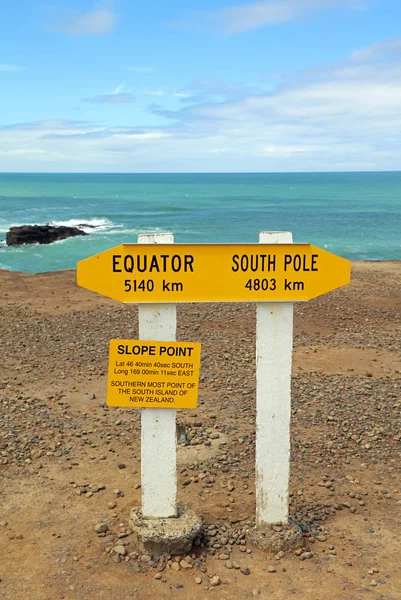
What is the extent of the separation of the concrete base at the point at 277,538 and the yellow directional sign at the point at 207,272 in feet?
6.30

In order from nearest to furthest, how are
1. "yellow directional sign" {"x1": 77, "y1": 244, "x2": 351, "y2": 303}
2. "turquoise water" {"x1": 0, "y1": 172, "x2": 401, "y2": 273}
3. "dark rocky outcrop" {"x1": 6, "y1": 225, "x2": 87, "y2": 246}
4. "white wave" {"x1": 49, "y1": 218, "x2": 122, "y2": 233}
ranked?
"yellow directional sign" {"x1": 77, "y1": 244, "x2": 351, "y2": 303}, "turquoise water" {"x1": 0, "y1": 172, "x2": 401, "y2": 273}, "dark rocky outcrop" {"x1": 6, "y1": 225, "x2": 87, "y2": 246}, "white wave" {"x1": 49, "y1": 218, "x2": 122, "y2": 233}

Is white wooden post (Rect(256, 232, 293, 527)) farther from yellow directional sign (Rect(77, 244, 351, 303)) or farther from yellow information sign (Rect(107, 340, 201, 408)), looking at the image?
yellow information sign (Rect(107, 340, 201, 408))

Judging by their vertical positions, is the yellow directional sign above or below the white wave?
above

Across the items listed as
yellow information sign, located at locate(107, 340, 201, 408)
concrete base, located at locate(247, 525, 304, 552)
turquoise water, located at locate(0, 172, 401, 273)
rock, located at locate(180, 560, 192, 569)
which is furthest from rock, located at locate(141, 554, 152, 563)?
turquoise water, located at locate(0, 172, 401, 273)

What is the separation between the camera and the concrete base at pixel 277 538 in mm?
4953

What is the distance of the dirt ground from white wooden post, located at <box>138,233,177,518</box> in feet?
1.43

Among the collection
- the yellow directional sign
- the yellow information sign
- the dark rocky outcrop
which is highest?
the yellow directional sign

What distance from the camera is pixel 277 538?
496 cm

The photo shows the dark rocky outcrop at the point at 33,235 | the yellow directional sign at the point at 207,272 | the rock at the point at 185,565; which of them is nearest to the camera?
the yellow directional sign at the point at 207,272

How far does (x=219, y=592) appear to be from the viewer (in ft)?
14.7

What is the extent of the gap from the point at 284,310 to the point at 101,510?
254 cm

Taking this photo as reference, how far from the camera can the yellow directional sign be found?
4598 millimetres

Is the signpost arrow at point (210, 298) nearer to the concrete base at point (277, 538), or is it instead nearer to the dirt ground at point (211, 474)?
the concrete base at point (277, 538)

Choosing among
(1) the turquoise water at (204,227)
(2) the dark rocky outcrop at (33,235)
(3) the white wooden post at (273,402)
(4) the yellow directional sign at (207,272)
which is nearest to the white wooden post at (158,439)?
(4) the yellow directional sign at (207,272)
